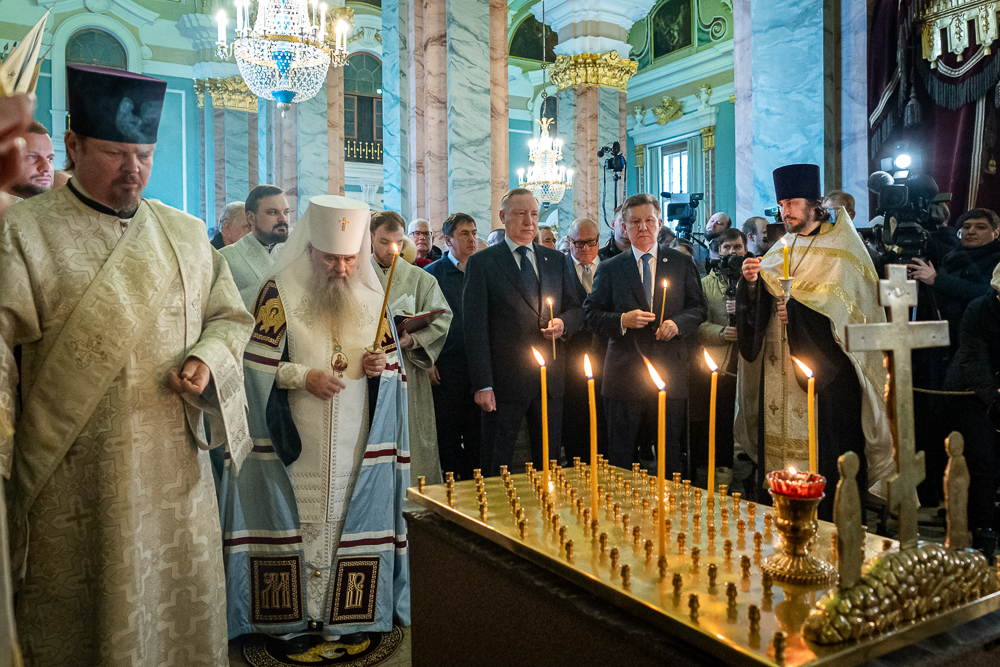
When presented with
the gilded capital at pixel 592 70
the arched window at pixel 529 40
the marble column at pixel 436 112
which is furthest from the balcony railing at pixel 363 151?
the marble column at pixel 436 112

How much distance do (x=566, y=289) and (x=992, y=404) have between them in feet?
7.09

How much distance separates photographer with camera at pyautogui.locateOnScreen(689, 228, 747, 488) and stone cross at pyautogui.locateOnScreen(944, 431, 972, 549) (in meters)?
3.42

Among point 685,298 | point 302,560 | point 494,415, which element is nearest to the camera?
point 302,560

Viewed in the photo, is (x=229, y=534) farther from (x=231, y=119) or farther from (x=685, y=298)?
(x=231, y=119)

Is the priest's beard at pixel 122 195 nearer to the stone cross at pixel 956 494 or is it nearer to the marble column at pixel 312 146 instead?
the stone cross at pixel 956 494

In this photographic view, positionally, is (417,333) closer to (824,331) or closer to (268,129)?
(824,331)

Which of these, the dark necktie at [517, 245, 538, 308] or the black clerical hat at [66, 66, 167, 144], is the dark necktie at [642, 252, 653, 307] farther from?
the black clerical hat at [66, 66, 167, 144]

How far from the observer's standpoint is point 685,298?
13.8 ft

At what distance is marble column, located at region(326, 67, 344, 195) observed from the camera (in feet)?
34.6

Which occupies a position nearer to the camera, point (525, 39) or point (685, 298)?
point (685, 298)

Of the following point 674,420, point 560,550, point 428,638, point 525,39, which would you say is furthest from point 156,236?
point 525,39

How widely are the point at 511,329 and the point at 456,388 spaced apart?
0.72 m

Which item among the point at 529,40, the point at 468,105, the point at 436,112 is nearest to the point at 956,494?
the point at 468,105

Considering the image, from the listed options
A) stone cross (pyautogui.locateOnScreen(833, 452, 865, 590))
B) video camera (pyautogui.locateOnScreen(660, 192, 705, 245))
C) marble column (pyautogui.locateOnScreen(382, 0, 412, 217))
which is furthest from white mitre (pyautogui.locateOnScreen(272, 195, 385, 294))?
marble column (pyautogui.locateOnScreen(382, 0, 412, 217))
